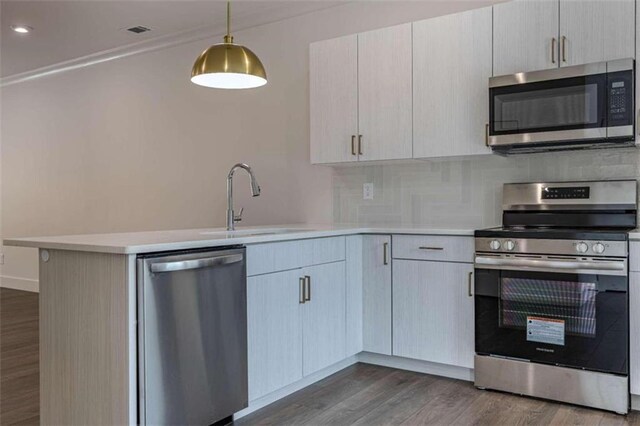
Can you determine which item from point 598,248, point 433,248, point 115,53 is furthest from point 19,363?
point 598,248

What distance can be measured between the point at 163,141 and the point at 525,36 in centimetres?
332

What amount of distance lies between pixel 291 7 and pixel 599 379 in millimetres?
3163

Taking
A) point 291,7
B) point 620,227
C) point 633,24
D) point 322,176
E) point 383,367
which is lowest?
point 383,367

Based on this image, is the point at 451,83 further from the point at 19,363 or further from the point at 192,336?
the point at 19,363

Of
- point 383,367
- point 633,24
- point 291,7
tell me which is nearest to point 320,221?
point 383,367

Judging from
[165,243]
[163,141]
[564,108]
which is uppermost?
[163,141]

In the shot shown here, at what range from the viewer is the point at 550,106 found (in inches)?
111

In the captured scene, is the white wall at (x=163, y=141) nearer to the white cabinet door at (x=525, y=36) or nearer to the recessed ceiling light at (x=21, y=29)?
the white cabinet door at (x=525, y=36)

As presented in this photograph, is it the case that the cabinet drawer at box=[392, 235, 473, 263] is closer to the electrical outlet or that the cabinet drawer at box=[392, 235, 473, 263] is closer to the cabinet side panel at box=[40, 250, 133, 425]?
the electrical outlet

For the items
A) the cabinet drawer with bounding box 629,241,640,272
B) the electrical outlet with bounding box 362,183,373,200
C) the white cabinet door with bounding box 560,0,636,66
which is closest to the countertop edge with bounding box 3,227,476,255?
the cabinet drawer with bounding box 629,241,640,272

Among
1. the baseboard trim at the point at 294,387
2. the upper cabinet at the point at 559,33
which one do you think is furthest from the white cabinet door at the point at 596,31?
the baseboard trim at the point at 294,387

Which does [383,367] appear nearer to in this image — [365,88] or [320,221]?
[320,221]

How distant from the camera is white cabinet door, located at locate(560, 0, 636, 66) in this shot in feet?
8.76

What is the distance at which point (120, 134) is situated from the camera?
539 cm
